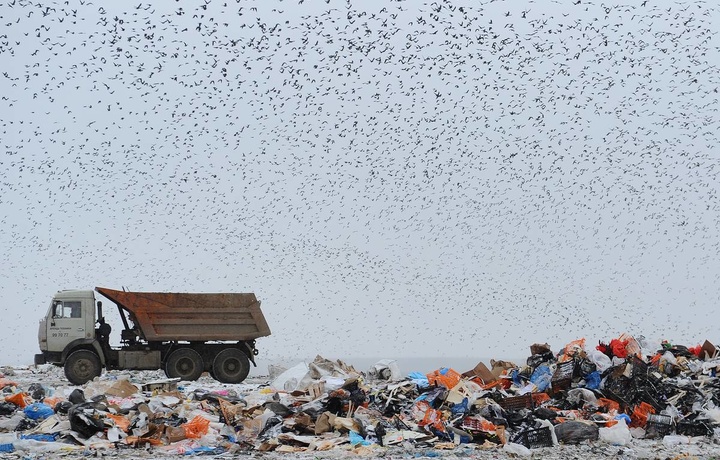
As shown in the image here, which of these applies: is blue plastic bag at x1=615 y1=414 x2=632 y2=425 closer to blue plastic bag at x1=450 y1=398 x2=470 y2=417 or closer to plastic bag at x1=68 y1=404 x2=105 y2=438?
blue plastic bag at x1=450 y1=398 x2=470 y2=417

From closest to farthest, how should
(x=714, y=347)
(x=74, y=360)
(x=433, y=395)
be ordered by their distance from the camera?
(x=433, y=395)
(x=714, y=347)
(x=74, y=360)

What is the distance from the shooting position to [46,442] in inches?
433

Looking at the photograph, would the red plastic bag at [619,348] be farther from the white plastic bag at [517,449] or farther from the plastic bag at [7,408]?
the plastic bag at [7,408]

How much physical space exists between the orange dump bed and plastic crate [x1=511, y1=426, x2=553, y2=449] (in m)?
9.11

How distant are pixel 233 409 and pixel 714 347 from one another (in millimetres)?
9189

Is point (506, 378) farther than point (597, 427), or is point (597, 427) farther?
point (506, 378)

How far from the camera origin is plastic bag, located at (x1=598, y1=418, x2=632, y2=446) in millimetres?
11852

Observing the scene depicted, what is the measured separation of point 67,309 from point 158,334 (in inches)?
79.1

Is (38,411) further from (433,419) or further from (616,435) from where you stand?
(616,435)

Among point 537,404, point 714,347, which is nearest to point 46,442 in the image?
point 537,404

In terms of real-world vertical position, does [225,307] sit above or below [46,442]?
above

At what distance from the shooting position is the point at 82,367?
18656 mm

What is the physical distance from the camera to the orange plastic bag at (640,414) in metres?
12.9

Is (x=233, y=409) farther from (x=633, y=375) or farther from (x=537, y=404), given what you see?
(x=633, y=375)
